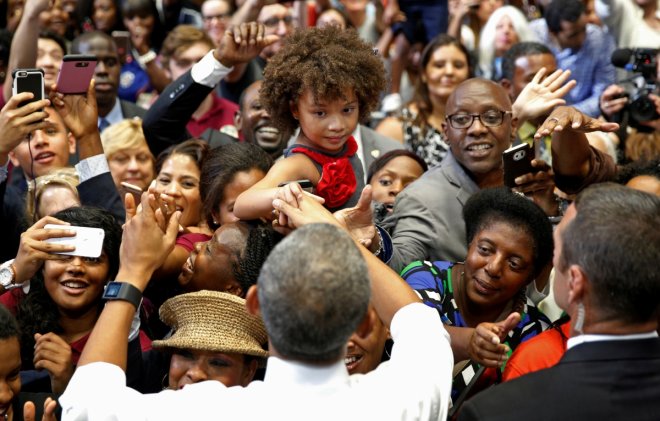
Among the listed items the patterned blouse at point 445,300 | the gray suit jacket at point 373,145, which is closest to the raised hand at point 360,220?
the patterned blouse at point 445,300

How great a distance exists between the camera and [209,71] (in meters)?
4.72

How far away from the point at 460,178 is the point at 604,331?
2012 mm

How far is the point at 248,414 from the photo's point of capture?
221cm

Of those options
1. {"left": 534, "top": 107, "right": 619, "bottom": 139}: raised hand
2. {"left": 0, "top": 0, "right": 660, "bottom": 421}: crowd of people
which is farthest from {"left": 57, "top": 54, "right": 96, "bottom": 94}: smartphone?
{"left": 534, "top": 107, "right": 619, "bottom": 139}: raised hand

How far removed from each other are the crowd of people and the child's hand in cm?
1

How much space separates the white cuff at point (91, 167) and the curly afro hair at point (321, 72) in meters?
0.87

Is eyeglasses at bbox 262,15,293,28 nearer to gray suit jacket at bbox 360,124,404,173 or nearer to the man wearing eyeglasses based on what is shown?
gray suit jacket at bbox 360,124,404,173

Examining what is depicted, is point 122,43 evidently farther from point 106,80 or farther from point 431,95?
point 431,95

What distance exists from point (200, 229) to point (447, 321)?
1.34 meters

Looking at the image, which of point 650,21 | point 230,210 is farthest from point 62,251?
point 650,21

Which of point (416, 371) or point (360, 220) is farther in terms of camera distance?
point (360, 220)

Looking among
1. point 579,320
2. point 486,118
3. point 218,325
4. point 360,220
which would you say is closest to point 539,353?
point 579,320

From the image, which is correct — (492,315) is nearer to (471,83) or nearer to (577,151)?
(577,151)

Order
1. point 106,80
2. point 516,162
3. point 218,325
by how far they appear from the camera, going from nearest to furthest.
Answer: point 218,325, point 516,162, point 106,80
